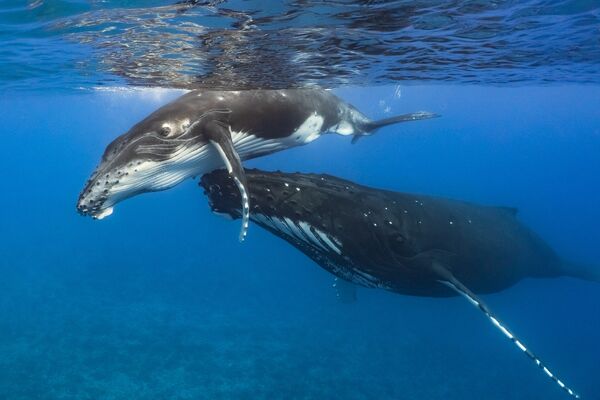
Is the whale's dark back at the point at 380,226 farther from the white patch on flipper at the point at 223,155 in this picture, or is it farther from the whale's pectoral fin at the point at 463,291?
the white patch on flipper at the point at 223,155

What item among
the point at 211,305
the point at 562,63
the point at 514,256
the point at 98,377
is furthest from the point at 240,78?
the point at 211,305

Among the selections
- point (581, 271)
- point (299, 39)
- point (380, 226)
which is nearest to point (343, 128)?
point (299, 39)

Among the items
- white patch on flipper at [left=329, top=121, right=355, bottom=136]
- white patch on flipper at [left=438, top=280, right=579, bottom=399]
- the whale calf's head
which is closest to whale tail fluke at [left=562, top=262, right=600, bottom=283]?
white patch on flipper at [left=329, top=121, right=355, bottom=136]

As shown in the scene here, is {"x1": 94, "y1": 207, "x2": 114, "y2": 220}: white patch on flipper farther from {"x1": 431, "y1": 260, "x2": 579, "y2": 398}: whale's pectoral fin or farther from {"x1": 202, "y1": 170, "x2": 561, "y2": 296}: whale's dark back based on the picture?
{"x1": 431, "y1": 260, "x2": 579, "y2": 398}: whale's pectoral fin

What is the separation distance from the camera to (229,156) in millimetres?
5449

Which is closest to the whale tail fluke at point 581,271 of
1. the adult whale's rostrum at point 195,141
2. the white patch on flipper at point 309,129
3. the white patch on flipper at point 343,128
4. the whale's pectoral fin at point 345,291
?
the whale's pectoral fin at point 345,291

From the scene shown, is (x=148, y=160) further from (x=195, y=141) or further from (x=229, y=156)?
(x=229, y=156)

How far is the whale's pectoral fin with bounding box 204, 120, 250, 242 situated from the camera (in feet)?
16.3

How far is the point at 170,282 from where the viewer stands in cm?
3073

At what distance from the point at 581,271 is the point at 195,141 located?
12865 mm

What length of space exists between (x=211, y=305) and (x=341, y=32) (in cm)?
2017

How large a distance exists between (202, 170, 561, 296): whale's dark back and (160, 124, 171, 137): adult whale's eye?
763 millimetres

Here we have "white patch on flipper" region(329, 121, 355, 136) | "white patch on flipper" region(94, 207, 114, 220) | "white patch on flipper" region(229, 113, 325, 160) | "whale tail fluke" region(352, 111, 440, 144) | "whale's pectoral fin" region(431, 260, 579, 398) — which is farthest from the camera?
"whale tail fluke" region(352, 111, 440, 144)

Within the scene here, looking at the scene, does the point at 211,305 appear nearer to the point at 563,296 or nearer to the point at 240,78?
the point at 240,78
